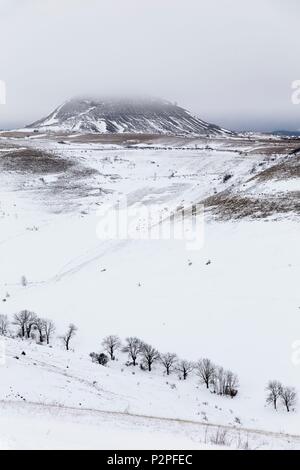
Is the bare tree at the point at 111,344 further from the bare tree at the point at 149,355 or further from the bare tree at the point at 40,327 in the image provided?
the bare tree at the point at 40,327

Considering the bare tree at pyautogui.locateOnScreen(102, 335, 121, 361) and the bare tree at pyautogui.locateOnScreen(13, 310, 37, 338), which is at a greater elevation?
the bare tree at pyautogui.locateOnScreen(13, 310, 37, 338)

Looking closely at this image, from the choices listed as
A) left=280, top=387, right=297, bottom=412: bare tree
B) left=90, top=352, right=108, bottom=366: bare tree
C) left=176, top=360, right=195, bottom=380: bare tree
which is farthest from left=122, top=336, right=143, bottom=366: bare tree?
left=280, top=387, right=297, bottom=412: bare tree

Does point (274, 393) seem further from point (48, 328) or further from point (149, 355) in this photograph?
point (48, 328)

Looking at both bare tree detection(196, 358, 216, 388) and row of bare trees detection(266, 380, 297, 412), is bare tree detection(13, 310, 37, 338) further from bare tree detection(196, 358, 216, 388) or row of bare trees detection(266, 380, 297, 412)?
row of bare trees detection(266, 380, 297, 412)

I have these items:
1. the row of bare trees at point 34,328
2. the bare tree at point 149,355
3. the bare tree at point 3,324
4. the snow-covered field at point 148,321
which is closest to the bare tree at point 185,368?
the snow-covered field at point 148,321

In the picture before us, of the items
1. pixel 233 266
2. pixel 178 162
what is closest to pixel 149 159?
pixel 178 162

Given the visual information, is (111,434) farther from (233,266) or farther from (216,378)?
(233,266)

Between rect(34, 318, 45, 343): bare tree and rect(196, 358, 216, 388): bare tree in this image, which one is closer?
rect(196, 358, 216, 388): bare tree
